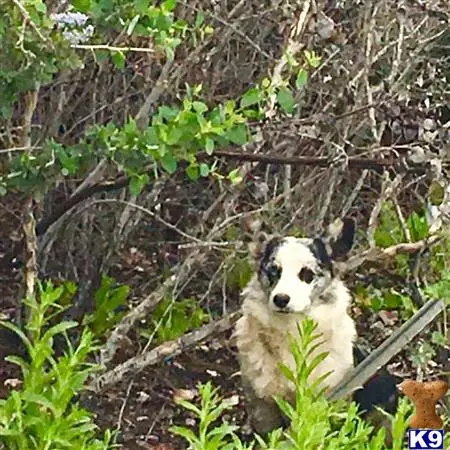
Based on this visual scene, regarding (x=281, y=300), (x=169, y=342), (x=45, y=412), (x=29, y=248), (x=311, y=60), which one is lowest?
(x=169, y=342)

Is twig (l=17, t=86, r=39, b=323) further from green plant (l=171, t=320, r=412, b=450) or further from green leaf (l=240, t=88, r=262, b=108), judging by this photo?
green plant (l=171, t=320, r=412, b=450)

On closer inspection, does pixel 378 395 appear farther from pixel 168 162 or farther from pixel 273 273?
pixel 168 162

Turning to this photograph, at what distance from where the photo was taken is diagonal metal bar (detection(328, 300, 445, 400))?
4477 millimetres

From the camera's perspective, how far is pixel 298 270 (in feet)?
15.2

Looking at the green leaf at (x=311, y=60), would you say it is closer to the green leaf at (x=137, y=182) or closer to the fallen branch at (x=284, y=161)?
the fallen branch at (x=284, y=161)

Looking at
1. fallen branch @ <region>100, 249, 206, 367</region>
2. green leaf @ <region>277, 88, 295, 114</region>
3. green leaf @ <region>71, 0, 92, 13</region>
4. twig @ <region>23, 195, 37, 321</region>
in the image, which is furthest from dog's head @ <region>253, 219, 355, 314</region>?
green leaf @ <region>71, 0, 92, 13</region>

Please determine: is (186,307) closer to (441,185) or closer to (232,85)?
(232,85)

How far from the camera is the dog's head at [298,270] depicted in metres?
4.54

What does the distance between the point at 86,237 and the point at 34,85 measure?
153cm

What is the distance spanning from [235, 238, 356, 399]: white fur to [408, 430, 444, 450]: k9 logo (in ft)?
2.78

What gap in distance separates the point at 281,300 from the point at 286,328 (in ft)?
0.76

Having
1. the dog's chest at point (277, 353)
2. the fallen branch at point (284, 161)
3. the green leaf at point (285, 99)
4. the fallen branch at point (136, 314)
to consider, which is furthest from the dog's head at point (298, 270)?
the green leaf at point (285, 99)

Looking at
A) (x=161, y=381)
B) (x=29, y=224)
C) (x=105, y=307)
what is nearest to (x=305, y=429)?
(x=29, y=224)

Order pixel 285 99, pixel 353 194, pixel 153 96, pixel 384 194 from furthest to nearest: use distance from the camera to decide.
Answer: pixel 353 194 < pixel 384 194 < pixel 153 96 < pixel 285 99
